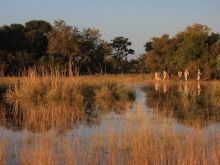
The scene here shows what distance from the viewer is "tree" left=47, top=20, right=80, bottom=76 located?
40.3m

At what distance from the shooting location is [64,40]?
40250 mm

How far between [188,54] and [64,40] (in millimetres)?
11217

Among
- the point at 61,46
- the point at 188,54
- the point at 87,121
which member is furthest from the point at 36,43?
the point at 87,121

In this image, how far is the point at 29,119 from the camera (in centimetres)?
1023

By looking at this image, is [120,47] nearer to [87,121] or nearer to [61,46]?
[61,46]

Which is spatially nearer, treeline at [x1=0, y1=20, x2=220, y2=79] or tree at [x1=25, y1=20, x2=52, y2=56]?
treeline at [x1=0, y1=20, x2=220, y2=79]

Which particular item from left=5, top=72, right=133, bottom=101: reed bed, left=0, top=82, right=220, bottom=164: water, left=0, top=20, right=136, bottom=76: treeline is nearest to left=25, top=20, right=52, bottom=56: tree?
left=0, top=20, right=136, bottom=76: treeline

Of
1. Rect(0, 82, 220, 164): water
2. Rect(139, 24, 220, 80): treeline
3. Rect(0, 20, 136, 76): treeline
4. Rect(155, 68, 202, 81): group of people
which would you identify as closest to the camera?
Rect(0, 82, 220, 164): water

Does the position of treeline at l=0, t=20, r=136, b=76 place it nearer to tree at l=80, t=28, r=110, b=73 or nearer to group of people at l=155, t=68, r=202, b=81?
tree at l=80, t=28, r=110, b=73

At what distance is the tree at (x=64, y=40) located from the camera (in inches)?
1587

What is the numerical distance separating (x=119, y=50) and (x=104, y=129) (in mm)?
48770

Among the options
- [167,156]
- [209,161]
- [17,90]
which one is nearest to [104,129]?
[167,156]

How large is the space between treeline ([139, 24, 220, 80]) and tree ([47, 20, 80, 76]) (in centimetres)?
718

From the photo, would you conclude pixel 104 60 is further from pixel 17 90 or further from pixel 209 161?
pixel 209 161
